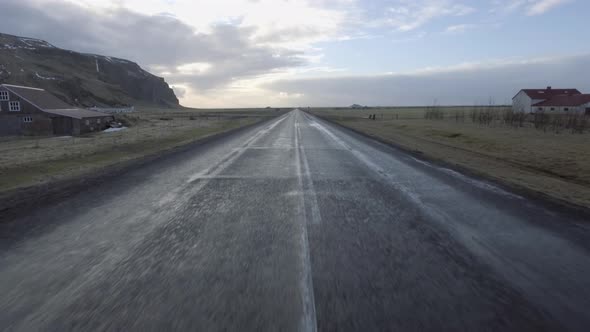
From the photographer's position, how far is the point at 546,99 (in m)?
73.3

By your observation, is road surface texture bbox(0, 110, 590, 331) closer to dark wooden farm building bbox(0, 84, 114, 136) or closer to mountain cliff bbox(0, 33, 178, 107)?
dark wooden farm building bbox(0, 84, 114, 136)

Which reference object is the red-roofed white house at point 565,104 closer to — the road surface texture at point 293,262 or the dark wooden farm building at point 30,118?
the road surface texture at point 293,262

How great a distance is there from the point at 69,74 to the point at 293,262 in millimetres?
166193

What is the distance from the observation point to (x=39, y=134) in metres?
34.8

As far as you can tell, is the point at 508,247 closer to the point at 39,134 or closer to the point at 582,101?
the point at 39,134

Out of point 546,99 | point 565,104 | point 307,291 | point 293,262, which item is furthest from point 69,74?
point 307,291

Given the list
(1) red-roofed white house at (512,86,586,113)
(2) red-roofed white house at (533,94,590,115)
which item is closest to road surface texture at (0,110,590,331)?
(1) red-roofed white house at (512,86,586,113)

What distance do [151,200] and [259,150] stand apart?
942 cm

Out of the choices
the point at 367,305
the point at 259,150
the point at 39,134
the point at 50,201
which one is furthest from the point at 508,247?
the point at 39,134

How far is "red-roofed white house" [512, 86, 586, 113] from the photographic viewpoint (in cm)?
6856

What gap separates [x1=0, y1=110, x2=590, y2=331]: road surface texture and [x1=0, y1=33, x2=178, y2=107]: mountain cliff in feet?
343

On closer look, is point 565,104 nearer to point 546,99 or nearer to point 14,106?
point 546,99

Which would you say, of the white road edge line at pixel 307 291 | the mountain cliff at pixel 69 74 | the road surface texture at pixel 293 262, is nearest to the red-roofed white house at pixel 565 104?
the road surface texture at pixel 293 262

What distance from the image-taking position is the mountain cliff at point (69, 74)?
105 m
